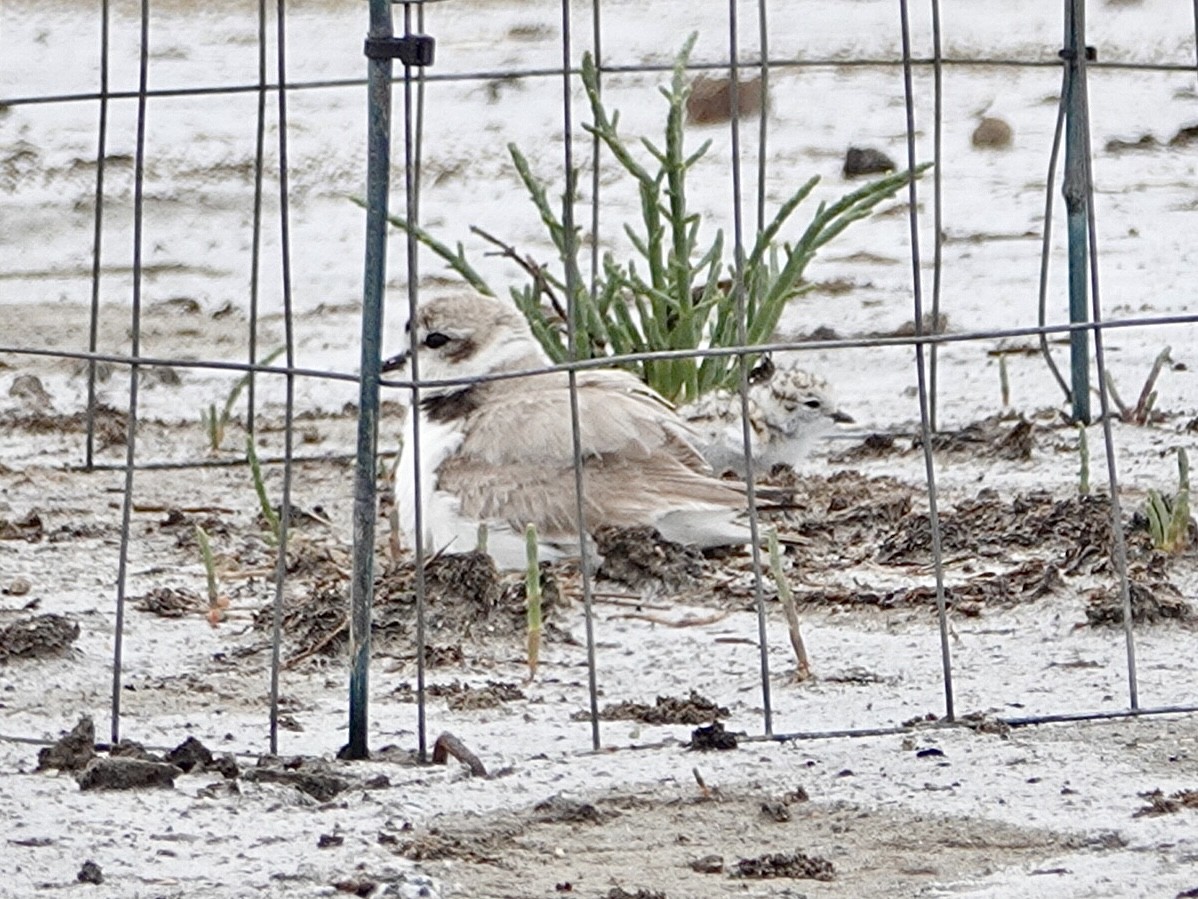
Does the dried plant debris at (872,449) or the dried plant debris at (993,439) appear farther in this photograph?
the dried plant debris at (872,449)

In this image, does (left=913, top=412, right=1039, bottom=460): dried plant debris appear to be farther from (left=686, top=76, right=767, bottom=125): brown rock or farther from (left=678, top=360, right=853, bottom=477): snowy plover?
(left=686, top=76, right=767, bottom=125): brown rock

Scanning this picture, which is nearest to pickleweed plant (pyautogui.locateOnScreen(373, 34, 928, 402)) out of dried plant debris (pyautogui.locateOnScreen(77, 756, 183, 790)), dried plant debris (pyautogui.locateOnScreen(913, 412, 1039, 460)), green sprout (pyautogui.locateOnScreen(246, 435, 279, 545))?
dried plant debris (pyautogui.locateOnScreen(913, 412, 1039, 460))

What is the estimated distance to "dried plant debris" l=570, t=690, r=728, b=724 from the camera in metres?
3.75

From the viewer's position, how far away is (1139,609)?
4.24 metres

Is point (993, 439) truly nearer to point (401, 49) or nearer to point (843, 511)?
point (843, 511)

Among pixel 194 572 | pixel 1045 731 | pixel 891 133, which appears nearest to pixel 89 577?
pixel 194 572

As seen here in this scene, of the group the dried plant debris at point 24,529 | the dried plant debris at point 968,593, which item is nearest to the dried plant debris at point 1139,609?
the dried plant debris at point 968,593

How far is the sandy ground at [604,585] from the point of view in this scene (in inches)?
122

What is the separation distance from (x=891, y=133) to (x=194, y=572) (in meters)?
3.78

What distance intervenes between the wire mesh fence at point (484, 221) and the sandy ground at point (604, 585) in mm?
20

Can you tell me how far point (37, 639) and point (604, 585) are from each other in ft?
3.85

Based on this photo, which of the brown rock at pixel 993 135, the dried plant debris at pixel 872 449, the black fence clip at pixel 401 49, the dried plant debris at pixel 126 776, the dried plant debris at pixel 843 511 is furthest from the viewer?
the brown rock at pixel 993 135

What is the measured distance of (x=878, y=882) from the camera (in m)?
2.94

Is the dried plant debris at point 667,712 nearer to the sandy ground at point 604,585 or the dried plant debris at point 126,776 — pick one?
the sandy ground at point 604,585
